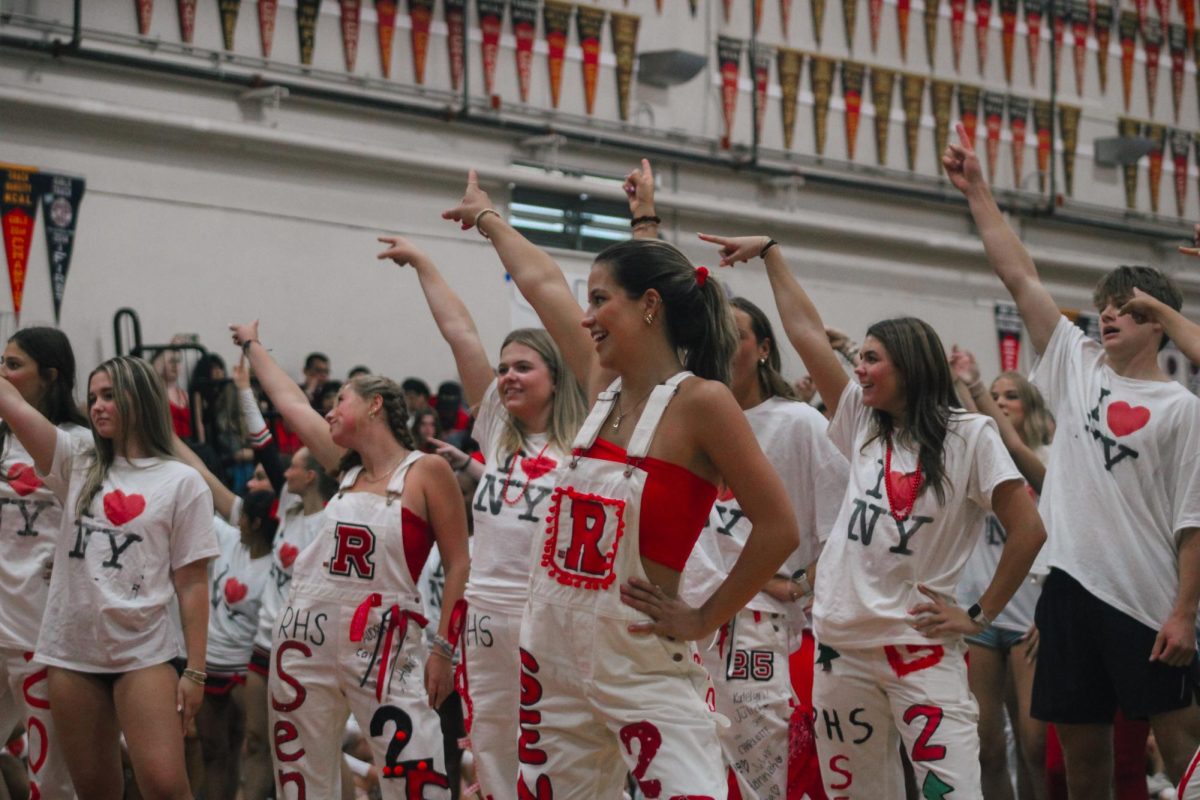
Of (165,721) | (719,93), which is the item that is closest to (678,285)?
(165,721)

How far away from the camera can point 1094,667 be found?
4.46 metres

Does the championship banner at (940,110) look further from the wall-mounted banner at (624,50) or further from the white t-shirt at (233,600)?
the white t-shirt at (233,600)

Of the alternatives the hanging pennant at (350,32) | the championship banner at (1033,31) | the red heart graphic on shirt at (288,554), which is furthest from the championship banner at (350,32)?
the championship banner at (1033,31)

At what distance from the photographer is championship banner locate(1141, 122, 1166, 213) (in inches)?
595

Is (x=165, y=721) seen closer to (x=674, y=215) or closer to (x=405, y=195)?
(x=405, y=195)

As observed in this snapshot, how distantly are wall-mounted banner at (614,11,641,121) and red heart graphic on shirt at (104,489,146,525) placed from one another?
813 cm

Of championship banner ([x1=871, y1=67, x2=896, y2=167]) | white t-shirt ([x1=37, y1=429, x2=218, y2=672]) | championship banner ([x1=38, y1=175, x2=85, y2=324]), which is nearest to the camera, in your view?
white t-shirt ([x1=37, y1=429, x2=218, y2=672])

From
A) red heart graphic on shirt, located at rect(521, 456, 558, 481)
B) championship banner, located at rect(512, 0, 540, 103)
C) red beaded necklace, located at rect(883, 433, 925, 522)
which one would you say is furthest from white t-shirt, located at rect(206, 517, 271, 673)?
championship banner, located at rect(512, 0, 540, 103)

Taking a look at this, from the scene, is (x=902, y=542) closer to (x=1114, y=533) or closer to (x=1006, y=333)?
(x=1114, y=533)

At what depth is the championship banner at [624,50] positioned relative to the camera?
39.8 ft

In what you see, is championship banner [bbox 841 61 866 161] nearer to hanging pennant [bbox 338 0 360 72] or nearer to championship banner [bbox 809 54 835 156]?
championship banner [bbox 809 54 835 156]

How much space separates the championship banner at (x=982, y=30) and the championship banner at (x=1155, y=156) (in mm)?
2152

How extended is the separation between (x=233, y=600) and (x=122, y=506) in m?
2.04

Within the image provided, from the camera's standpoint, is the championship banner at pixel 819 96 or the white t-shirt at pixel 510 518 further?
the championship banner at pixel 819 96
